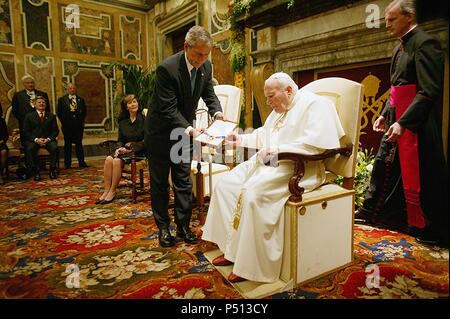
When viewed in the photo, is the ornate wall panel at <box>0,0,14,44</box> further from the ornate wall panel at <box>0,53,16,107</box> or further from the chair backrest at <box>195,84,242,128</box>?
the chair backrest at <box>195,84,242,128</box>

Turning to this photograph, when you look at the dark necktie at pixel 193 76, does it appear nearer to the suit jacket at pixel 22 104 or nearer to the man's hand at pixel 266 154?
the man's hand at pixel 266 154

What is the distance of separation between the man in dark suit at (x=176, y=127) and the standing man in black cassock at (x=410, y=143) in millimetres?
1461

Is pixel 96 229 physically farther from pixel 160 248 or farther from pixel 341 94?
pixel 341 94

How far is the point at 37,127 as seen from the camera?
5.51m

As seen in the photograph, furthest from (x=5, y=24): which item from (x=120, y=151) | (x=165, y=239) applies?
(x=165, y=239)

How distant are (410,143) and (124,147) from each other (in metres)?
3.20

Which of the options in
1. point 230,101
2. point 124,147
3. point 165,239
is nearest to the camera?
point 165,239

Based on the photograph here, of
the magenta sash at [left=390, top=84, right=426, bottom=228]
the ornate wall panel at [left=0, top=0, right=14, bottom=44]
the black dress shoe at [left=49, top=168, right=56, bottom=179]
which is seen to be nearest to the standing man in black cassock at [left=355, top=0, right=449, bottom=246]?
the magenta sash at [left=390, top=84, right=426, bottom=228]

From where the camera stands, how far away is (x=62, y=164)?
7.00 metres

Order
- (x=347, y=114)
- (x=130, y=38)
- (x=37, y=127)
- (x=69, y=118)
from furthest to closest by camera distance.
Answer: (x=130, y=38) < (x=69, y=118) < (x=37, y=127) < (x=347, y=114)

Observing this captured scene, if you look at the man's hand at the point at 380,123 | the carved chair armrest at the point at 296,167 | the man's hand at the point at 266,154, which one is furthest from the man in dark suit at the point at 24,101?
the man's hand at the point at 380,123

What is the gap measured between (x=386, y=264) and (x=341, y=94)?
1216 millimetres

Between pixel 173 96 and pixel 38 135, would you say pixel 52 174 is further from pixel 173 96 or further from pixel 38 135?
pixel 173 96

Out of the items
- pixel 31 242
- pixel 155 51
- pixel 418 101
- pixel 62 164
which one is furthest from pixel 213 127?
pixel 155 51
